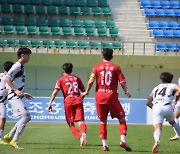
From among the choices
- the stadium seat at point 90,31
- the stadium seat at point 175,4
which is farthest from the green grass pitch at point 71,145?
the stadium seat at point 175,4

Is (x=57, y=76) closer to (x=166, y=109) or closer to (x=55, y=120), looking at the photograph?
(x=55, y=120)

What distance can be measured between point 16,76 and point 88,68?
77.0 feet

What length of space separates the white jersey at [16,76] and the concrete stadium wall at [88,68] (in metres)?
21.5

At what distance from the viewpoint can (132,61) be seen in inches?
1411

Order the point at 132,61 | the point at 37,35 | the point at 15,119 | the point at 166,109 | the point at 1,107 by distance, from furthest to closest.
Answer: the point at 37,35
the point at 132,61
the point at 15,119
the point at 1,107
the point at 166,109

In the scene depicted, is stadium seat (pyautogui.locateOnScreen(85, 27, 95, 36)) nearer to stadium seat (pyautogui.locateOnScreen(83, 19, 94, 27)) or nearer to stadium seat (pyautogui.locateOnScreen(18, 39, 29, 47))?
stadium seat (pyautogui.locateOnScreen(83, 19, 94, 27))

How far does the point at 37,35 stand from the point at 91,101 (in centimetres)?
1185

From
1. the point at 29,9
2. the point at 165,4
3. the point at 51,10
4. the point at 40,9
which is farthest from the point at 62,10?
the point at 165,4

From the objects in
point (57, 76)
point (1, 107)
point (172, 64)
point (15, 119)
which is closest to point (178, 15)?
point (172, 64)

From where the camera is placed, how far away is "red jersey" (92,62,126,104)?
1328 centimetres

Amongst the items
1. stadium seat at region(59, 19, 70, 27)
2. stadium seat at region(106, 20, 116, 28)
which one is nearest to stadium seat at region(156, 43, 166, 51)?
stadium seat at region(106, 20, 116, 28)

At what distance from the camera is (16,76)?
537 inches

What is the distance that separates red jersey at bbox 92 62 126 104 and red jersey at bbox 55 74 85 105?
4.25 ft

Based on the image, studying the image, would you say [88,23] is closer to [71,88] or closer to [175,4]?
[175,4]
